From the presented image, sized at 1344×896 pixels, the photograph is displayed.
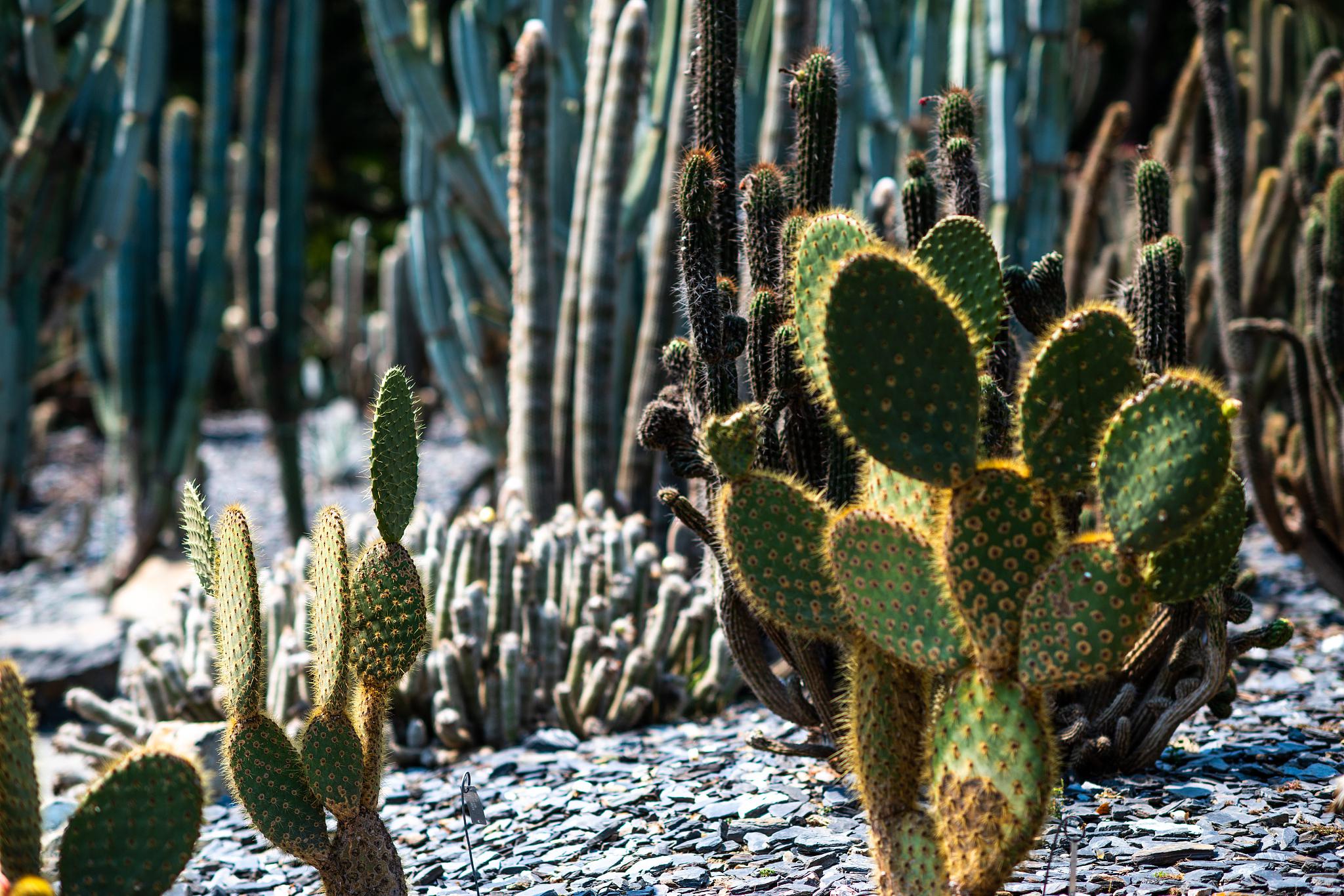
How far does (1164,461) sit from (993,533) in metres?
0.26

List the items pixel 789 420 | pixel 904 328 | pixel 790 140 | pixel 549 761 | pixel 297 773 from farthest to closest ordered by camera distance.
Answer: pixel 790 140 < pixel 549 761 < pixel 789 420 < pixel 297 773 < pixel 904 328

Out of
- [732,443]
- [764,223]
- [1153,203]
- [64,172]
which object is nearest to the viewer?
[732,443]

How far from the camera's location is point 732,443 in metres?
2.11

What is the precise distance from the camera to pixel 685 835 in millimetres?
2670

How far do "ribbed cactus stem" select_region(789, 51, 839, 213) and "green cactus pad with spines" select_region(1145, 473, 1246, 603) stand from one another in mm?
1398

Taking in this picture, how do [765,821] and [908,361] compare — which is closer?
[908,361]

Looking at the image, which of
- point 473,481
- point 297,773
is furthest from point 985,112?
point 297,773

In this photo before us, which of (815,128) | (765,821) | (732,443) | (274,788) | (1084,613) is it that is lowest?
(765,821)

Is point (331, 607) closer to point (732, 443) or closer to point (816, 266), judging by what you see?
point (732, 443)

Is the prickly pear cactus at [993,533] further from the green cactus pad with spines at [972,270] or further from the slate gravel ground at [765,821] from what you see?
the slate gravel ground at [765,821]

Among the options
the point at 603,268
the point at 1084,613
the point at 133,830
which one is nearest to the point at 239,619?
the point at 133,830

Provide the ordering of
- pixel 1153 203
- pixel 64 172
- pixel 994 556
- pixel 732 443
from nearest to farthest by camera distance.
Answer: pixel 994 556
pixel 732 443
pixel 1153 203
pixel 64 172

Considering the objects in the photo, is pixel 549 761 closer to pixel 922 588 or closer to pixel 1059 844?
pixel 1059 844

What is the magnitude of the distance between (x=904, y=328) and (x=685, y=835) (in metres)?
1.31
